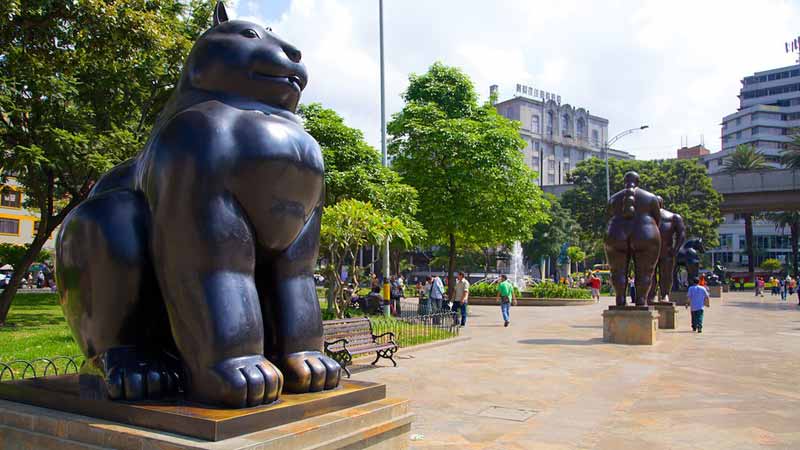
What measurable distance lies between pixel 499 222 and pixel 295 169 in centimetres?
1900

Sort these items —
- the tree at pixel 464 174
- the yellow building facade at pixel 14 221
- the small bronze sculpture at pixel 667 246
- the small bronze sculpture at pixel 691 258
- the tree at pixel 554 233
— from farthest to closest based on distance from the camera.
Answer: the tree at pixel 554 233 < the yellow building facade at pixel 14 221 < the small bronze sculpture at pixel 691 258 < the tree at pixel 464 174 < the small bronze sculpture at pixel 667 246

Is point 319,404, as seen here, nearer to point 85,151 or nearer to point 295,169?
point 295,169

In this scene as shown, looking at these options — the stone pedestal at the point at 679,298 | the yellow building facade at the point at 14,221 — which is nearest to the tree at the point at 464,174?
the stone pedestal at the point at 679,298

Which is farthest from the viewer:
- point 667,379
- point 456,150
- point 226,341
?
point 456,150

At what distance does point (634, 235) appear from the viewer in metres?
13.7

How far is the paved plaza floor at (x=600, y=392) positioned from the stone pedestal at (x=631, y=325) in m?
0.37

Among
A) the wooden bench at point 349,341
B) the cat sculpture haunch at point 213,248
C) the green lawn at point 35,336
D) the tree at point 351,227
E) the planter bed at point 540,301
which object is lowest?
the planter bed at point 540,301

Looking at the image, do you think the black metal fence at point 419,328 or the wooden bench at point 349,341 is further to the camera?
the black metal fence at point 419,328

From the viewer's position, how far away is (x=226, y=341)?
8.77 feet

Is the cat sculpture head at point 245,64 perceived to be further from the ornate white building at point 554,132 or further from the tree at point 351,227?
the ornate white building at point 554,132

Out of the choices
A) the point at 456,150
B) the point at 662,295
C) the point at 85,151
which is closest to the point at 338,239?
the point at 85,151

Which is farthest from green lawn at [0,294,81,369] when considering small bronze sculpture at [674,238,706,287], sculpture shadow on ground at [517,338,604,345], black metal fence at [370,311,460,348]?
small bronze sculpture at [674,238,706,287]

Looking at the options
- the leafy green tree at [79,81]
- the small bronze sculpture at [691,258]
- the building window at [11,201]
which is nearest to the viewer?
the leafy green tree at [79,81]

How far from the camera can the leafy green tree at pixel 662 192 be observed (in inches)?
1651
